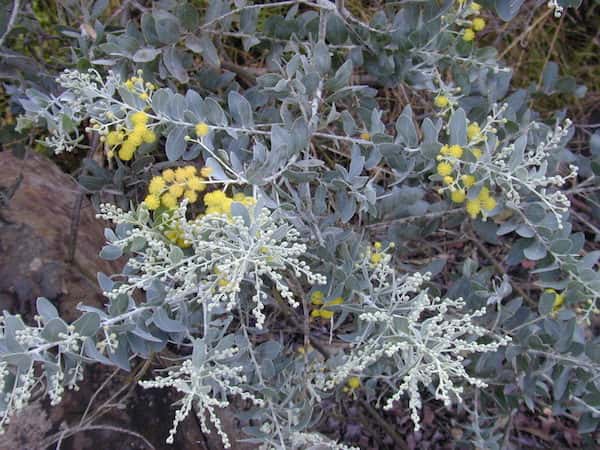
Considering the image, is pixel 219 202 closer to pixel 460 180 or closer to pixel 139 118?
pixel 139 118

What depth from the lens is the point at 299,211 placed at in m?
1.71

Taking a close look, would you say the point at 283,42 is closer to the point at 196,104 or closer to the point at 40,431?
the point at 196,104

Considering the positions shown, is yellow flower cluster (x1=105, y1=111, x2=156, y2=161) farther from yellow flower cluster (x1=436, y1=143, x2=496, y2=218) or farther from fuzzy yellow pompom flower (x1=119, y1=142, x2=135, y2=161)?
yellow flower cluster (x1=436, y1=143, x2=496, y2=218)

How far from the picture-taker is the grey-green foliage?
1.42 meters

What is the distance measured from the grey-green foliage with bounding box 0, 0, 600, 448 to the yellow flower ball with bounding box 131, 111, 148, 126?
0.09 feet

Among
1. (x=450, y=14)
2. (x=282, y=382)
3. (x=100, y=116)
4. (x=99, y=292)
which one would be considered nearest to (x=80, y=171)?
(x=99, y=292)

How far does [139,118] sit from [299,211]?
1.68ft

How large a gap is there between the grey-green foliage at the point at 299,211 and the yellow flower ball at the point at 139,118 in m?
0.03

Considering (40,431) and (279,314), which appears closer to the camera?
(40,431)

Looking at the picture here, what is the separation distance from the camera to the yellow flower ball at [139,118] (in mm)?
1558

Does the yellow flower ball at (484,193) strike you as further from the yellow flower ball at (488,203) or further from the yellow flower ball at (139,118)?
the yellow flower ball at (139,118)

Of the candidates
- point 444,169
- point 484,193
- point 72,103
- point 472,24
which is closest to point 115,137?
point 72,103

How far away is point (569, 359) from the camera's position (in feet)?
5.77

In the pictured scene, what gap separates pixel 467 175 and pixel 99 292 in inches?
57.4
